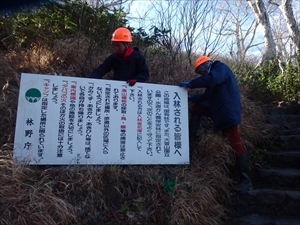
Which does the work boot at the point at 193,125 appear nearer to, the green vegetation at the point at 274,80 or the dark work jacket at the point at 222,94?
the dark work jacket at the point at 222,94

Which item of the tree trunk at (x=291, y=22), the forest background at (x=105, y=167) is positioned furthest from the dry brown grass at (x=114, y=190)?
the tree trunk at (x=291, y=22)

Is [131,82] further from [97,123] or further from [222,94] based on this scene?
[222,94]

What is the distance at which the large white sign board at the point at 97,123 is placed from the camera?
389 centimetres

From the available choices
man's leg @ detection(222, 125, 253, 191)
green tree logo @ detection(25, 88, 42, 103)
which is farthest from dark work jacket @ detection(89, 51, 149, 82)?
man's leg @ detection(222, 125, 253, 191)

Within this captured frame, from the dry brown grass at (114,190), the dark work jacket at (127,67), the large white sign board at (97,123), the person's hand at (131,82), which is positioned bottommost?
the dry brown grass at (114,190)

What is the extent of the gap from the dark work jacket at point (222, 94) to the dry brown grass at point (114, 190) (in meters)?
0.45

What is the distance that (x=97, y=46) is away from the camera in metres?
6.70

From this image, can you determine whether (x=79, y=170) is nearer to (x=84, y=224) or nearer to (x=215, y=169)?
(x=84, y=224)

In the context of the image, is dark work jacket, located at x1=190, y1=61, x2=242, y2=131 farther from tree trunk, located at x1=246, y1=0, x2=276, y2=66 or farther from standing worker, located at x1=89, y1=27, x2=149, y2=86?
tree trunk, located at x1=246, y1=0, x2=276, y2=66

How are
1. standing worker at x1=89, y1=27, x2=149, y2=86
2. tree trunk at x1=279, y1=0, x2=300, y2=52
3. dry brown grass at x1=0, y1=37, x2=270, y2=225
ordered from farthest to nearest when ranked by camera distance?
tree trunk at x1=279, y1=0, x2=300, y2=52 < standing worker at x1=89, y1=27, x2=149, y2=86 < dry brown grass at x1=0, y1=37, x2=270, y2=225

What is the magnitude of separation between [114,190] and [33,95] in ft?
4.96

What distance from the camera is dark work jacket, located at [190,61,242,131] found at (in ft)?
14.5

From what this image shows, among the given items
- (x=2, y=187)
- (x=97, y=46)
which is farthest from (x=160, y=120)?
(x=97, y=46)

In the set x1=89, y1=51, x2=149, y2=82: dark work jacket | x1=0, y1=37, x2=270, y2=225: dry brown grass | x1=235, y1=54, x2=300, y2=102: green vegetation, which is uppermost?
x1=235, y1=54, x2=300, y2=102: green vegetation
